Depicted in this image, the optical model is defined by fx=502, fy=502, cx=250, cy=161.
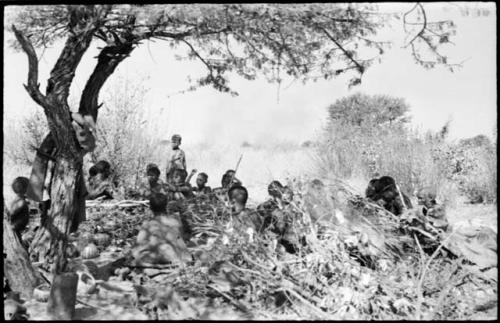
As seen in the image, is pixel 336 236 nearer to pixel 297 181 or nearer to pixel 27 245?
pixel 297 181

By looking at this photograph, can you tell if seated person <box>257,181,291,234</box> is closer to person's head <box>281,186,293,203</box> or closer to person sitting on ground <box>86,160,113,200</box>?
person's head <box>281,186,293,203</box>

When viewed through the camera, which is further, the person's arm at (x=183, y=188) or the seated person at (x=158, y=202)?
the person's arm at (x=183, y=188)

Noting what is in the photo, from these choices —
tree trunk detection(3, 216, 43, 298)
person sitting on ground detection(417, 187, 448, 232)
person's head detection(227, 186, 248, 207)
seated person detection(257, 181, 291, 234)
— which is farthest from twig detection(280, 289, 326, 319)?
tree trunk detection(3, 216, 43, 298)

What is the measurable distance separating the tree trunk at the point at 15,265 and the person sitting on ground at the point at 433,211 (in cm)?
368

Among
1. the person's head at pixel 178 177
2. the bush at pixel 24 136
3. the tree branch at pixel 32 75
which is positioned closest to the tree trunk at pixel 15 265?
the tree branch at pixel 32 75

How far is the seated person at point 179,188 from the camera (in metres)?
7.77

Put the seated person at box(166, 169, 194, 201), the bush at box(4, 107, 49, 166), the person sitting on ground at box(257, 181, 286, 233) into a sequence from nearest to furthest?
1. the person sitting on ground at box(257, 181, 286, 233)
2. the seated person at box(166, 169, 194, 201)
3. the bush at box(4, 107, 49, 166)

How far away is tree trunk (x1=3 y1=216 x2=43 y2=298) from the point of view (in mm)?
4238

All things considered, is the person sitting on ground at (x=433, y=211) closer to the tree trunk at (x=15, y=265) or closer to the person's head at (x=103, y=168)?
the tree trunk at (x=15, y=265)

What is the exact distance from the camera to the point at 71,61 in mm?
5082

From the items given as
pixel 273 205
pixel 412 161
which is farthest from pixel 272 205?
pixel 412 161

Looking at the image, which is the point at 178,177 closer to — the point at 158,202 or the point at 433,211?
the point at 158,202

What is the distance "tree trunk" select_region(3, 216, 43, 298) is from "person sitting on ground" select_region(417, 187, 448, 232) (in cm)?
368

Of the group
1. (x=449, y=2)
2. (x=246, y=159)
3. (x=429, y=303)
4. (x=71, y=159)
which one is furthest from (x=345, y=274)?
(x=246, y=159)
